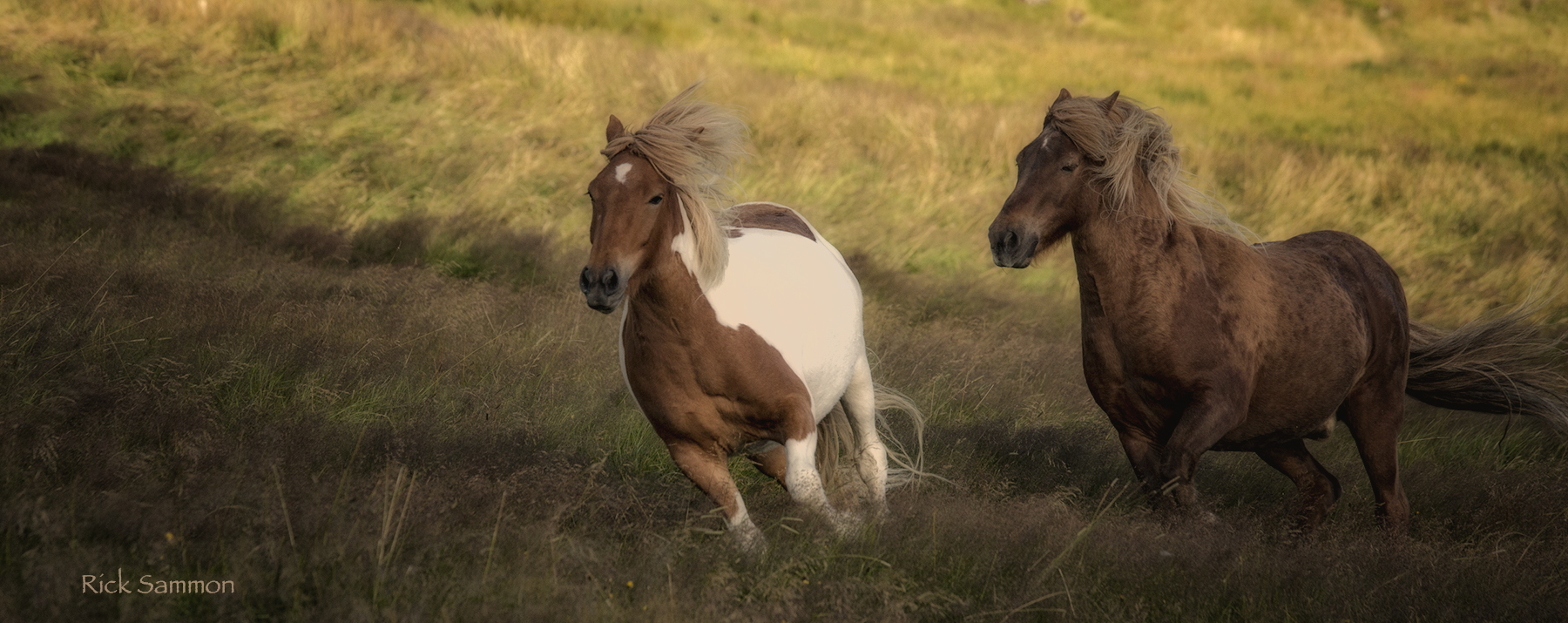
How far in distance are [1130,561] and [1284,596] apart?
540mm

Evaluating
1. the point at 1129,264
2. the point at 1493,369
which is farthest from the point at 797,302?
the point at 1493,369

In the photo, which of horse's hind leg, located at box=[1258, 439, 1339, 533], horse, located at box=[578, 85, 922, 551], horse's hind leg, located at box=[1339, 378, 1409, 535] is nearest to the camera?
horse, located at box=[578, 85, 922, 551]

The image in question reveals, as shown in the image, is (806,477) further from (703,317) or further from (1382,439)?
(1382,439)

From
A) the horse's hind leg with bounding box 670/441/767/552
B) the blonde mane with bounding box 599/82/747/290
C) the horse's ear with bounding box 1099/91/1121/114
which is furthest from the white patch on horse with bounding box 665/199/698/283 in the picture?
the horse's ear with bounding box 1099/91/1121/114

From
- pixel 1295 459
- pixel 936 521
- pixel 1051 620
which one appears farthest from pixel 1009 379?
pixel 1051 620

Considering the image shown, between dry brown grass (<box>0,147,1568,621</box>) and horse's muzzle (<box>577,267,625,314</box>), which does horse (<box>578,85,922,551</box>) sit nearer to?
horse's muzzle (<box>577,267,625,314</box>)

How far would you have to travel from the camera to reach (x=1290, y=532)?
454 cm

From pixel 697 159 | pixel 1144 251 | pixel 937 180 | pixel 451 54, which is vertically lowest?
pixel 937 180

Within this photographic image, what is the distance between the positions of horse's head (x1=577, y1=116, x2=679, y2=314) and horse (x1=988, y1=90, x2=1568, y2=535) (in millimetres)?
1336

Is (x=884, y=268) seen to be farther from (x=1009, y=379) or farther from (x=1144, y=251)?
(x=1144, y=251)

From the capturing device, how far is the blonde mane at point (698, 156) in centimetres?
344

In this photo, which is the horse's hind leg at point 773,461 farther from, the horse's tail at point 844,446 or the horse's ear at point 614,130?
the horse's ear at point 614,130

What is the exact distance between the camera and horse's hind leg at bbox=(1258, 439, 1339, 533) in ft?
16.7

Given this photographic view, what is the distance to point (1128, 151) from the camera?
4113 mm
